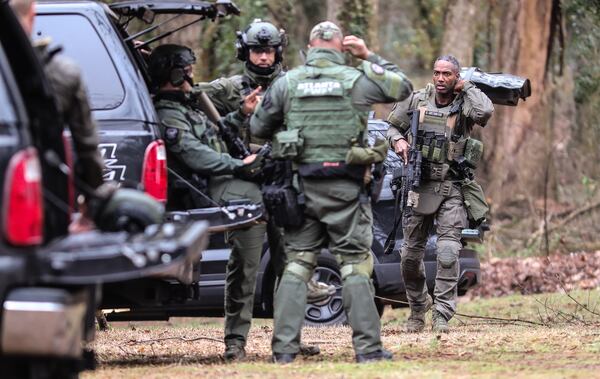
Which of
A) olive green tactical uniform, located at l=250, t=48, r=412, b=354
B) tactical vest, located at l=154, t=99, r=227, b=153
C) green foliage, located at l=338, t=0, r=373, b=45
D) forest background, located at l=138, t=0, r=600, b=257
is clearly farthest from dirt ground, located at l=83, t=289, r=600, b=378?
forest background, located at l=138, t=0, r=600, b=257

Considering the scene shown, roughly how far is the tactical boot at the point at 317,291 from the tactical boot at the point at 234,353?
1826mm

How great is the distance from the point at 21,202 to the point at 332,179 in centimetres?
272

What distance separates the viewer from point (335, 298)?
11.4 metres

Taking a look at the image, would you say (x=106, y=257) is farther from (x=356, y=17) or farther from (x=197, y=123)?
(x=356, y=17)

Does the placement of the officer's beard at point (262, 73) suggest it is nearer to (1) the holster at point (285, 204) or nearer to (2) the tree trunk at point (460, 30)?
(1) the holster at point (285, 204)

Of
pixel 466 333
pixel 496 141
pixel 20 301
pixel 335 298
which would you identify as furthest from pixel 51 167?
pixel 496 141

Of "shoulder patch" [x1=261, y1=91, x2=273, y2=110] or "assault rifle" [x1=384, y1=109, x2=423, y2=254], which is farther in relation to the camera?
"assault rifle" [x1=384, y1=109, x2=423, y2=254]

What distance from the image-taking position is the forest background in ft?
65.7

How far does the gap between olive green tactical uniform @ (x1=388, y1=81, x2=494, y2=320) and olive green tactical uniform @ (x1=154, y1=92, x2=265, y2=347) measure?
241 cm

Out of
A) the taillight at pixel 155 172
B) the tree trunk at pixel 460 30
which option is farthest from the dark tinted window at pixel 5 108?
the tree trunk at pixel 460 30

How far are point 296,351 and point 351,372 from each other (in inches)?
22.7

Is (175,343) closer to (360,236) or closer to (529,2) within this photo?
(360,236)

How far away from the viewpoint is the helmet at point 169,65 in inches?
327

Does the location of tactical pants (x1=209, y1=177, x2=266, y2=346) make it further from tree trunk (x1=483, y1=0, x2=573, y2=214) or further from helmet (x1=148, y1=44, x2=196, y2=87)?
tree trunk (x1=483, y1=0, x2=573, y2=214)
